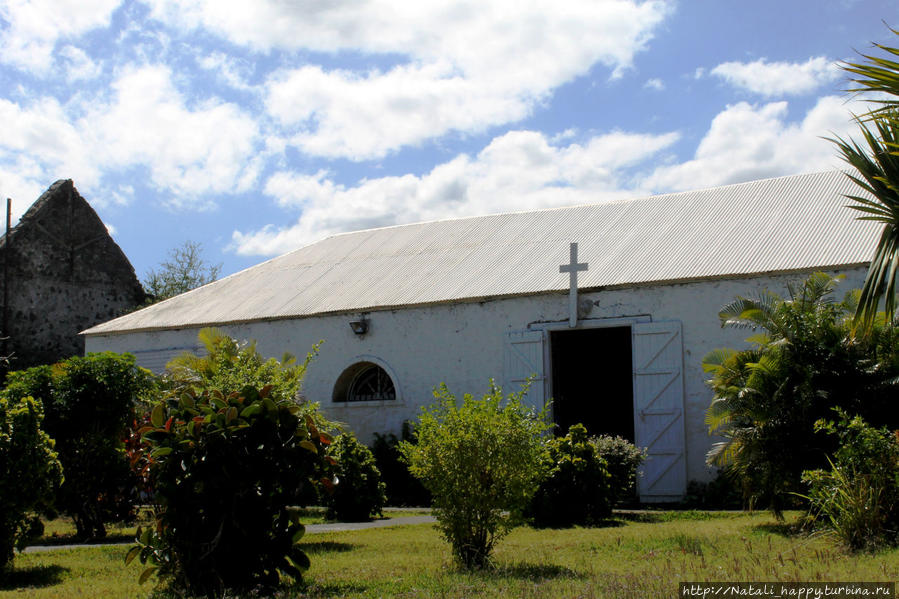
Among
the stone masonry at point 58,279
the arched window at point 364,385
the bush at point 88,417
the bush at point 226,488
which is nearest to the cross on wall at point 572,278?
the arched window at point 364,385

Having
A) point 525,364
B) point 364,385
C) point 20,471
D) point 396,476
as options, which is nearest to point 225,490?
point 20,471

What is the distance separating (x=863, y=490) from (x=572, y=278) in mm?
8358

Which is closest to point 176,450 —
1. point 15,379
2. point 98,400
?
point 98,400

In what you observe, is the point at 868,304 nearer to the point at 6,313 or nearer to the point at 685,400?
the point at 685,400

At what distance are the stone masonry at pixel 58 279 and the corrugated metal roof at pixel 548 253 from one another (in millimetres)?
2223

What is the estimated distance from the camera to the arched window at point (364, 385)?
18.7 meters

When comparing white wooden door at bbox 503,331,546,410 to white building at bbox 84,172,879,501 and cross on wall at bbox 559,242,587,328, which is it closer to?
white building at bbox 84,172,879,501

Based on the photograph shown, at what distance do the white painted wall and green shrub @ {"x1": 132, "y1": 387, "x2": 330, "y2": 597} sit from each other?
31.5 feet

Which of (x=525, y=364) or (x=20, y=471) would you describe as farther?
(x=525, y=364)

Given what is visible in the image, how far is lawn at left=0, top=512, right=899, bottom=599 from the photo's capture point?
20.6ft

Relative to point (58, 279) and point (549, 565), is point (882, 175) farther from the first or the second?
point (58, 279)

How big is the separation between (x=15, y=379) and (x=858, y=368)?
420 inches

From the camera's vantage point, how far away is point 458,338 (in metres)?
17.2

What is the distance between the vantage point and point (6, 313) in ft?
73.0
